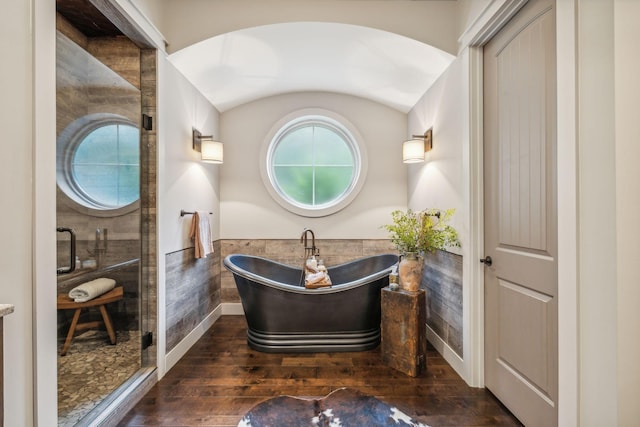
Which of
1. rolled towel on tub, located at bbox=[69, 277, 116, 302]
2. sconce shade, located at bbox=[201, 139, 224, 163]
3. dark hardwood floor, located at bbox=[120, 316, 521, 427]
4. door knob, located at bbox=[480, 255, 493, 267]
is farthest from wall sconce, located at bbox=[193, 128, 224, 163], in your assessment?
door knob, located at bbox=[480, 255, 493, 267]

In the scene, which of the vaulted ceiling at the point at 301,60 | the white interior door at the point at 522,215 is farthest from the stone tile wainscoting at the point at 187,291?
the white interior door at the point at 522,215

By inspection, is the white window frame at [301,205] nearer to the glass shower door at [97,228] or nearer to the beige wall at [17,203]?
the glass shower door at [97,228]

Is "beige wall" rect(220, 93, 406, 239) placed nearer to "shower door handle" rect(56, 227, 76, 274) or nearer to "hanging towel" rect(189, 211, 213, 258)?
"hanging towel" rect(189, 211, 213, 258)

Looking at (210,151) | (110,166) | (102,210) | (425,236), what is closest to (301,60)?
(210,151)

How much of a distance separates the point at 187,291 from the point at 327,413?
1.60 m

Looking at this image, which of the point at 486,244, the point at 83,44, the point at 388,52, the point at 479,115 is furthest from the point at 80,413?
the point at 388,52

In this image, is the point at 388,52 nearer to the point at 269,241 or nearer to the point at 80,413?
the point at 269,241

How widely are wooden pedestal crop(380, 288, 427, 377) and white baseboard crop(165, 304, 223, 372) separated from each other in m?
1.66

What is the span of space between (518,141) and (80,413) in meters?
2.88

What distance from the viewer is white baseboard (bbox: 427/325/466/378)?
7.42ft

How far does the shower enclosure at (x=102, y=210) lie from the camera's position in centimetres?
191

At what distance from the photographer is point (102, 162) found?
2123 millimetres

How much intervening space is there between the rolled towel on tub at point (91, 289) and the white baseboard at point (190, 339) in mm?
666

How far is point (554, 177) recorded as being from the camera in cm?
149
